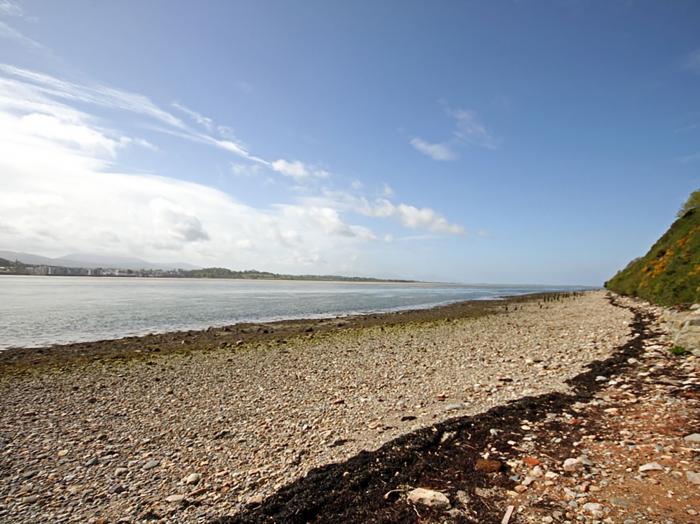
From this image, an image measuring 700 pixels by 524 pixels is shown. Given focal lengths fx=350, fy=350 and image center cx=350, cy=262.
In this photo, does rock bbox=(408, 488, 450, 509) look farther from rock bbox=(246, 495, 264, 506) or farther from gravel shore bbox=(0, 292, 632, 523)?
rock bbox=(246, 495, 264, 506)

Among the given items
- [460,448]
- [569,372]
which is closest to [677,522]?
[460,448]

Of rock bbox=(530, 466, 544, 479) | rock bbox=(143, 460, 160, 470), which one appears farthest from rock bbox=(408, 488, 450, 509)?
rock bbox=(143, 460, 160, 470)

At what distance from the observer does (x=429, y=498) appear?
5.45m

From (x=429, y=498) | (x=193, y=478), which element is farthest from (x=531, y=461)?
(x=193, y=478)

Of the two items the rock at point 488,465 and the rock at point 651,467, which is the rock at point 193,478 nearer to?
the rock at point 488,465

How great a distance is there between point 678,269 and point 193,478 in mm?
40786

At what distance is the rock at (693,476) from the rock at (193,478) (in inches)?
320

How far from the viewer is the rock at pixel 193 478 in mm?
6610

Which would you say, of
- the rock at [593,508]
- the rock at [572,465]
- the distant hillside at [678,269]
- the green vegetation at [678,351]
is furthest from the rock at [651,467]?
the distant hillside at [678,269]

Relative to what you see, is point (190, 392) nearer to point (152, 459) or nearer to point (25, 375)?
point (152, 459)

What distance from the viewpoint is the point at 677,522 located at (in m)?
4.39

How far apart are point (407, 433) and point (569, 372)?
780 cm

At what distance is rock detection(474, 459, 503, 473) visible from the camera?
609 cm

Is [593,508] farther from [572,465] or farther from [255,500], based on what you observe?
A: [255,500]
